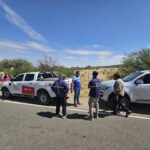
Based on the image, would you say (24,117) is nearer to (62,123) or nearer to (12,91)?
(62,123)

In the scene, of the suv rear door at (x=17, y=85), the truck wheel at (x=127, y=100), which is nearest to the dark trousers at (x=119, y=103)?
the truck wheel at (x=127, y=100)

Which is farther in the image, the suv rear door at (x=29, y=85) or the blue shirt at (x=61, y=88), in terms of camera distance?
the suv rear door at (x=29, y=85)

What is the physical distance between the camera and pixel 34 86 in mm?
13477

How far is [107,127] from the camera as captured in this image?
26.9 feet

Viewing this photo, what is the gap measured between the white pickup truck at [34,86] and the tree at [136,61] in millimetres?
11910

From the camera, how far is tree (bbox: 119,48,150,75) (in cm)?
2377

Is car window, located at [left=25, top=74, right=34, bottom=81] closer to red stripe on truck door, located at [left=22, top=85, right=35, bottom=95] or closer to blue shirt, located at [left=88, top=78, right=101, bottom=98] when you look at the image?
red stripe on truck door, located at [left=22, top=85, right=35, bottom=95]

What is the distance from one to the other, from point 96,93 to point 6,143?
4022mm

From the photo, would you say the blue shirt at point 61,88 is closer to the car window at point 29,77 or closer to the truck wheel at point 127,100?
the truck wheel at point 127,100

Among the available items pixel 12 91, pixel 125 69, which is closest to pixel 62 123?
pixel 12 91

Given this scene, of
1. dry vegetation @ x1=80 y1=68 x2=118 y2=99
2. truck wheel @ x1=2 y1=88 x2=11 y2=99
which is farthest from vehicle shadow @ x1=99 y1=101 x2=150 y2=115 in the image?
truck wheel @ x1=2 y1=88 x2=11 y2=99

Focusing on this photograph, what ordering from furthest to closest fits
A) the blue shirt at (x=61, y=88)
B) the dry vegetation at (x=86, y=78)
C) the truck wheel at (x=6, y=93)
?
1. the dry vegetation at (x=86, y=78)
2. the truck wheel at (x=6, y=93)
3. the blue shirt at (x=61, y=88)

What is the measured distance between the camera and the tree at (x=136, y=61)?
23.8m

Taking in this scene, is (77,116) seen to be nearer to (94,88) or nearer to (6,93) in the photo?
(94,88)
